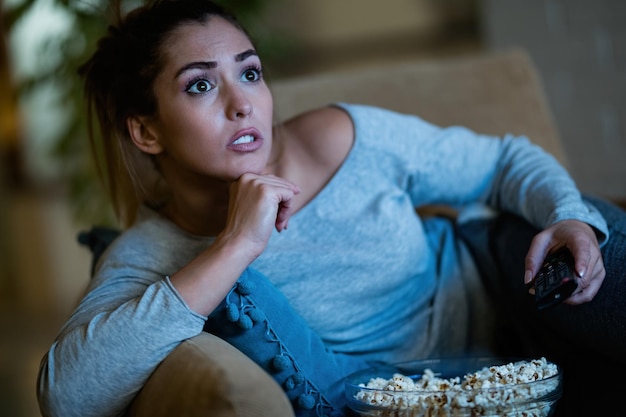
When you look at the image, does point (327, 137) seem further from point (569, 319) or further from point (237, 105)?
point (569, 319)

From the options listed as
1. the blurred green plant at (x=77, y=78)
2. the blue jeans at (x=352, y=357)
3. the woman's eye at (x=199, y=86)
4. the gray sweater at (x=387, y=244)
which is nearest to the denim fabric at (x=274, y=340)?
the blue jeans at (x=352, y=357)

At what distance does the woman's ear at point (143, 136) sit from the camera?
1271mm

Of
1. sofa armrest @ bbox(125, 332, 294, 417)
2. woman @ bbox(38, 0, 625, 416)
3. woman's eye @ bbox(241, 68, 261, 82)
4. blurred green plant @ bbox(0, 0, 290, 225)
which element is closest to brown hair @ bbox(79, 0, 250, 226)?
woman @ bbox(38, 0, 625, 416)

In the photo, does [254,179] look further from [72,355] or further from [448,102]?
[448,102]

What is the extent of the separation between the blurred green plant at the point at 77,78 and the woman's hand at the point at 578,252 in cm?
142

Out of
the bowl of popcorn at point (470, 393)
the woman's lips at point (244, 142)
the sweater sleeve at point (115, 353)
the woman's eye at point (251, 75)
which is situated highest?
the woman's eye at point (251, 75)

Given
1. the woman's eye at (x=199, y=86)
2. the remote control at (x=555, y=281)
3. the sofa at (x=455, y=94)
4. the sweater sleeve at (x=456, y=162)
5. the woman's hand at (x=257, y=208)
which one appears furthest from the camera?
the sofa at (x=455, y=94)

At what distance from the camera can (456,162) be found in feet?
4.46

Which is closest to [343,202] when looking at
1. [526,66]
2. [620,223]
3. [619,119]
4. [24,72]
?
[620,223]

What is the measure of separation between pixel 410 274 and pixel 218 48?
495mm

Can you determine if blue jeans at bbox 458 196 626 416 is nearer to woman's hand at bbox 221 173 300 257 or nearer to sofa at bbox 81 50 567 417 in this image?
sofa at bbox 81 50 567 417

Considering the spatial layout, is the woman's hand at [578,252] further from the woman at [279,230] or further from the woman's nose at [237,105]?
the woman's nose at [237,105]

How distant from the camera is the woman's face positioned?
1.16 m

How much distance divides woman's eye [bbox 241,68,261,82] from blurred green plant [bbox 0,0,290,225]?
107cm
